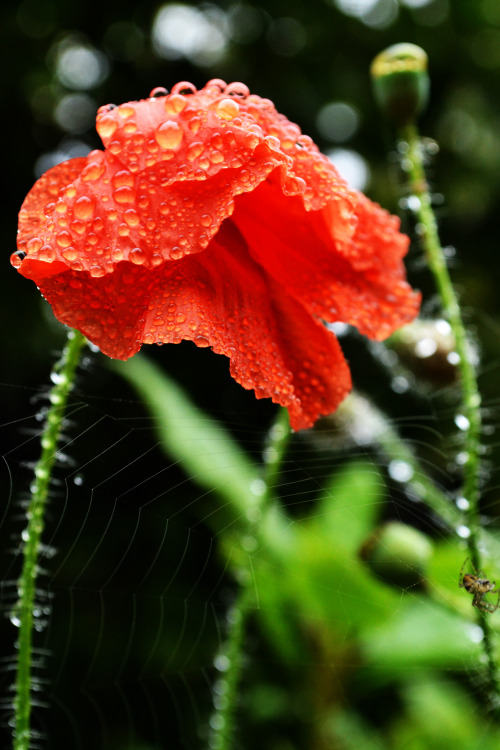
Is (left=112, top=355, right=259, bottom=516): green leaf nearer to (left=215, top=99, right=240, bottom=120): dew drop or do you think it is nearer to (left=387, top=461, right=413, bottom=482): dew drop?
(left=387, top=461, right=413, bottom=482): dew drop

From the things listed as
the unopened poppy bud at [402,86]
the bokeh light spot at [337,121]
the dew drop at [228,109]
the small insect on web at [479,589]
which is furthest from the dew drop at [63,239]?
the bokeh light spot at [337,121]

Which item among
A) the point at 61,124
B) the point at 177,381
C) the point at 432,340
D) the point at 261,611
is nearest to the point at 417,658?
the point at 261,611

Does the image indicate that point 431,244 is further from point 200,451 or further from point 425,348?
point 200,451

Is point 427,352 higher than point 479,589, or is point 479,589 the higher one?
point 427,352

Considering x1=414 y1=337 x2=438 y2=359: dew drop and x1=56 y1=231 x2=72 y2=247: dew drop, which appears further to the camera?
x1=414 y1=337 x2=438 y2=359: dew drop

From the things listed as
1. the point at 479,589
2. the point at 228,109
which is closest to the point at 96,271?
the point at 228,109

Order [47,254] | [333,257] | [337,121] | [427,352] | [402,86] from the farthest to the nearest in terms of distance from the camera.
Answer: [337,121] → [427,352] → [402,86] → [333,257] → [47,254]

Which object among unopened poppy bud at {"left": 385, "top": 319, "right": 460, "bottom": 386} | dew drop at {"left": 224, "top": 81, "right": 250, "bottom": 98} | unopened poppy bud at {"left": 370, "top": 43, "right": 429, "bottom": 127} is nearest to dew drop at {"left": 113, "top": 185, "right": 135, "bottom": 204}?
dew drop at {"left": 224, "top": 81, "right": 250, "bottom": 98}
